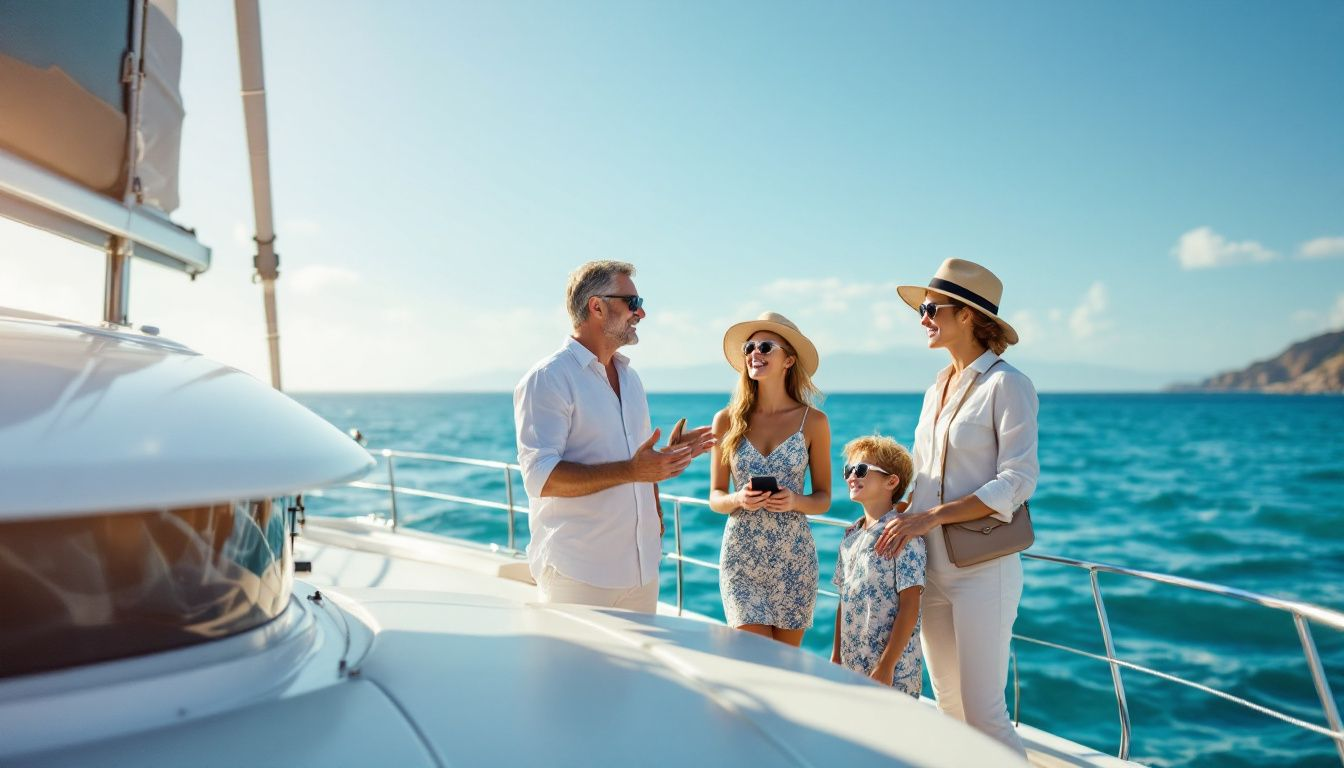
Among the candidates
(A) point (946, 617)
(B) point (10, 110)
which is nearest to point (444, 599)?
(A) point (946, 617)

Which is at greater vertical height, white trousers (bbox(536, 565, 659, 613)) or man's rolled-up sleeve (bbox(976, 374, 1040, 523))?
man's rolled-up sleeve (bbox(976, 374, 1040, 523))

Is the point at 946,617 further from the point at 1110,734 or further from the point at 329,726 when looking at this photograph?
the point at 1110,734

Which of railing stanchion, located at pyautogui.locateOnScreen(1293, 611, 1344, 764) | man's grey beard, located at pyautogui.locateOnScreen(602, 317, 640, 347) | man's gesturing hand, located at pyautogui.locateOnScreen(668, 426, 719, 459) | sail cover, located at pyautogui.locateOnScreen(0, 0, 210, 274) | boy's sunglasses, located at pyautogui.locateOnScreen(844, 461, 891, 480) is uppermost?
sail cover, located at pyautogui.locateOnScreen(0, 0, 210, 274)

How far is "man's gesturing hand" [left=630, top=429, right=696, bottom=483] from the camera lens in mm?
2252

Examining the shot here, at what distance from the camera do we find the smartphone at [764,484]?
2826 millimetres

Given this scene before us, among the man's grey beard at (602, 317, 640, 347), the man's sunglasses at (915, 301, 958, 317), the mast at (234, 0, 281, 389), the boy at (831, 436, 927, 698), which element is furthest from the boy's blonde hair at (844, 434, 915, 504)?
the mast at (234, 0, 281, 389)

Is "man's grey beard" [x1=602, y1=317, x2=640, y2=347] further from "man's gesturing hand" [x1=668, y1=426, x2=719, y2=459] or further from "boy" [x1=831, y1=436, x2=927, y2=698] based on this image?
"boy" [x1=831, y1=436, x2=927, y2=698]

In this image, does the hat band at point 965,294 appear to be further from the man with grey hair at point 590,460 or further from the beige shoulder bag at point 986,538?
the man with grey hair at point 590,460

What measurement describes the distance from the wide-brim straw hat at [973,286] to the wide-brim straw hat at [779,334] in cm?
66

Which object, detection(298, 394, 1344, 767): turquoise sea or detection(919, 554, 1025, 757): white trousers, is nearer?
detection(919, 554, 1025, 757): white trousers

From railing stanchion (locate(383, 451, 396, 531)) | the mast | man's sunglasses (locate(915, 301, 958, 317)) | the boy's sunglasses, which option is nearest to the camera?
man's sunglasses (locate(915, 301, 958, 317))

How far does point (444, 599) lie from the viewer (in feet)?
6.33

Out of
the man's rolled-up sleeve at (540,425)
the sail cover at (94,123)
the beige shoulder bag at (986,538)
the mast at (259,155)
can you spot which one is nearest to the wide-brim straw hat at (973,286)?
the beige shoulder bag at (986,538)

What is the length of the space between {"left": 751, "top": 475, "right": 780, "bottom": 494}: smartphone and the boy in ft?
0.91
